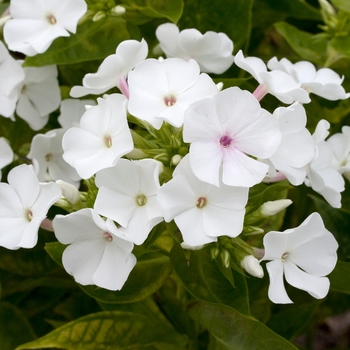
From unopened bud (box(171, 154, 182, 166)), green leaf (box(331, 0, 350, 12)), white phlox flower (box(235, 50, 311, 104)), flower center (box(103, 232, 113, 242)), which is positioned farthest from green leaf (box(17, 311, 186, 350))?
green leaf (box(331, 0, 350, 12))

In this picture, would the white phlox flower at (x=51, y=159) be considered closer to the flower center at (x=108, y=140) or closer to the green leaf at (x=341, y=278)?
the flower center at (x=108, y=140)

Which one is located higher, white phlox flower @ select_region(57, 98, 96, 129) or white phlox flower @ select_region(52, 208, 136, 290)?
white phlox flower @ select_region(52, 208, 136, 290)

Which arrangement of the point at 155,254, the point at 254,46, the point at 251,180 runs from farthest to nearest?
A: the point at 254,46
the point at 155,254
the point at 251,180

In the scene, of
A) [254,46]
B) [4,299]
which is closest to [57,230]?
[4,299]

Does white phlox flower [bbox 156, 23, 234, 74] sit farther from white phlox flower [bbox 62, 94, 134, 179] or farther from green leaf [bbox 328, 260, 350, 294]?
green leaf [bbox 328, 260, 350, 294]

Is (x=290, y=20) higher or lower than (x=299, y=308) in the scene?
→ higher

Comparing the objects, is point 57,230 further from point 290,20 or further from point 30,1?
point 290,20

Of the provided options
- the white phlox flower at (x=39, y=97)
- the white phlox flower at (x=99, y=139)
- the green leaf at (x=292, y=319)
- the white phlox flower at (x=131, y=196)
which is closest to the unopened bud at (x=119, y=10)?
the white phlox flower at (x=39, y=97)
